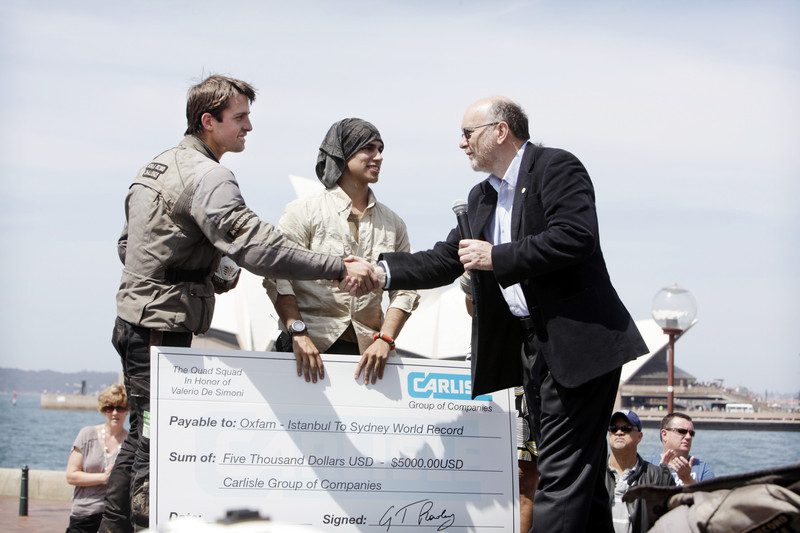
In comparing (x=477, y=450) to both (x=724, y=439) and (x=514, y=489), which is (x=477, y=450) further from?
(x=724, y=439)

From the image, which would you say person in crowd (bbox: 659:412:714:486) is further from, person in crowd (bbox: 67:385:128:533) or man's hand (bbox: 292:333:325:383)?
person in crowd (bbox: 67:385:128:533)

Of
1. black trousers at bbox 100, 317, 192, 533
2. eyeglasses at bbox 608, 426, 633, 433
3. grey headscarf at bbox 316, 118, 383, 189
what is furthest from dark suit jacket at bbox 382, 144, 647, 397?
eyeglasses at bbox 608, 426, 633, 433

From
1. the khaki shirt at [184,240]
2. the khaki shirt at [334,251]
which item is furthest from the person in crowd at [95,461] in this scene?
the khaki shirt at [184,240]

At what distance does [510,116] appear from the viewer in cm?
450

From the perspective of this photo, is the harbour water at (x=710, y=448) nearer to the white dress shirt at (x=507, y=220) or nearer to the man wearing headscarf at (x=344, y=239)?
the man wearing headscarf at (x=344, y=239)

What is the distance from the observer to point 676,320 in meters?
11.5

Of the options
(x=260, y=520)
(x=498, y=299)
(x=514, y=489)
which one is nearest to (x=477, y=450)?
(x=514, y=489)

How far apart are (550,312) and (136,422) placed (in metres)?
1.82

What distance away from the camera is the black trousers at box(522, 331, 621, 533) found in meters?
4.00

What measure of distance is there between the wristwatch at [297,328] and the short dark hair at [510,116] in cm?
120

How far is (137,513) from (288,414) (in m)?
0.71

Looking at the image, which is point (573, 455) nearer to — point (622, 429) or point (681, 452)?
point (622, 429)

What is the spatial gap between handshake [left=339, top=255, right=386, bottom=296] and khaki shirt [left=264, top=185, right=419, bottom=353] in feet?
0.77

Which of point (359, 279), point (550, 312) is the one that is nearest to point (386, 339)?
point (359, 279)
